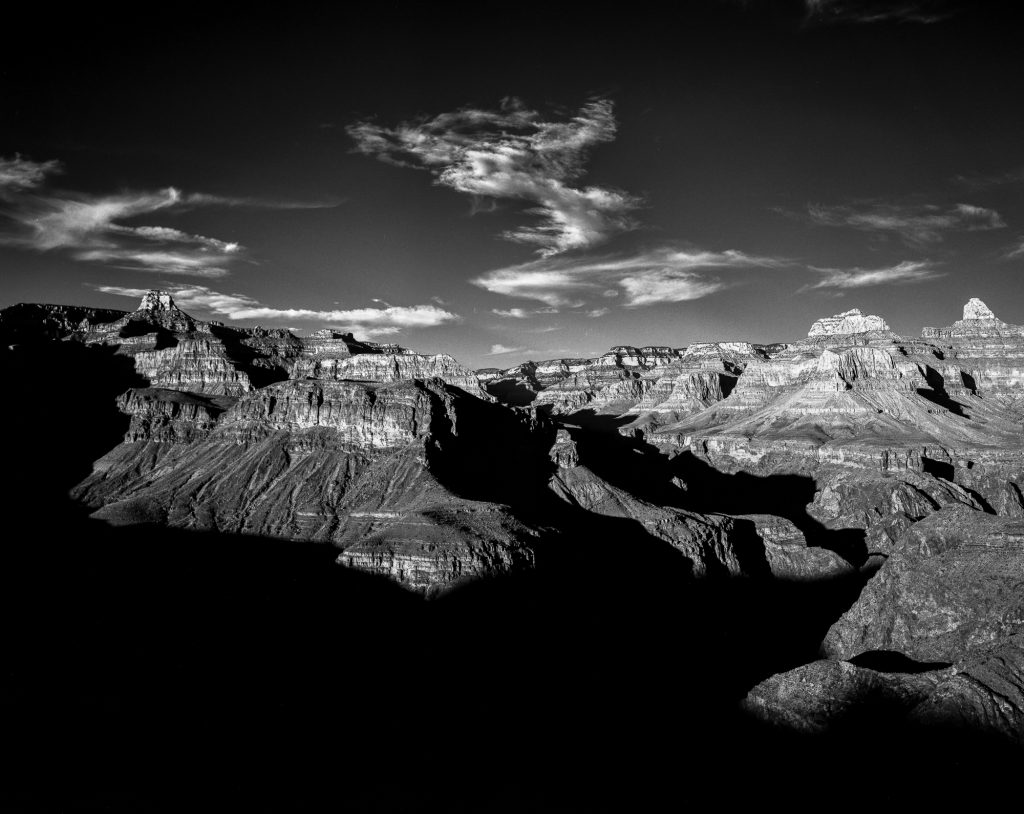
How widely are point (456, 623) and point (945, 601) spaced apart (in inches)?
2490

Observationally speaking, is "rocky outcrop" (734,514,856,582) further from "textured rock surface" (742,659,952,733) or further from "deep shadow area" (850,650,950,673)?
"textured rock surface" (742,659,952,733)

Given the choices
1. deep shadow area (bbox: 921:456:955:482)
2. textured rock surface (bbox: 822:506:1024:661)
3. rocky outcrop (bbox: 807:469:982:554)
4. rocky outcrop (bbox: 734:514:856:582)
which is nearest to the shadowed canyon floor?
textured rock surface (bbox: 822:506:1024:661)

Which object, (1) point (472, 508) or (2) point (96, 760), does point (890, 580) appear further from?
(2) point (96, 760)

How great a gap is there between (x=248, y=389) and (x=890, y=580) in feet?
579

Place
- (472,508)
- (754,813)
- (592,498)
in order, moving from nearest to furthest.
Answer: (754,813)
(472,508)
(592,498)

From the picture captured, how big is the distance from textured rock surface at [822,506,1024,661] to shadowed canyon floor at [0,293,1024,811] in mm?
371

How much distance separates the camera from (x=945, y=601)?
7612 centimetres

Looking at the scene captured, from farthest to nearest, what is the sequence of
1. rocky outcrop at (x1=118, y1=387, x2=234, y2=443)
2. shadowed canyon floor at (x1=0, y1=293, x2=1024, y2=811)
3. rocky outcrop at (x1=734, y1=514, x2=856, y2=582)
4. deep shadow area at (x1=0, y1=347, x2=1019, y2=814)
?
rocky outcrop at (x1=118, y1=387, x2=234, y2=443), rocky outcrop at (x1=734, y1=514, x2=856, y2=582), shadowed canyon floor at (x1=0, y1=293, x2=1024, y2=811), deep shadow area at (x1=0, y1=347, x2=1019, y2=814)

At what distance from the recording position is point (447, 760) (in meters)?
62.7

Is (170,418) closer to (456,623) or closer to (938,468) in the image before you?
(456,623)

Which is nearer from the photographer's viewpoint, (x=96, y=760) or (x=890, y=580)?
(x=96, y=760)

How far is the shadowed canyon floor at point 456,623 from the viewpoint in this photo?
56.9m

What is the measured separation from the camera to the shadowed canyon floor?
5688 cm

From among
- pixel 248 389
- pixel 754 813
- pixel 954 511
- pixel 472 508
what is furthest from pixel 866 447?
pixel 248 389
